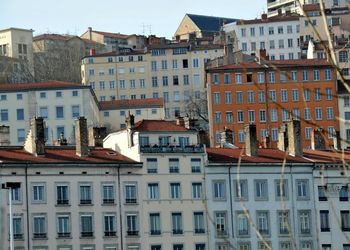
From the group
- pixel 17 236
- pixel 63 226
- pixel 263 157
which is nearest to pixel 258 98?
pixel 263 157

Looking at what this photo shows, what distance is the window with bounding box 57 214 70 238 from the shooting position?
74438mm

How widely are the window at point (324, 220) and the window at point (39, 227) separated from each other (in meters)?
16.1

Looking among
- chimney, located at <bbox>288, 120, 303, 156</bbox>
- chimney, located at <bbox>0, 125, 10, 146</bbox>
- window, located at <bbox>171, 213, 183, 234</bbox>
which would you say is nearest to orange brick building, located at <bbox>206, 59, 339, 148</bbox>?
chimney, located at <bbox>0, 125, 10, 146</bbox>

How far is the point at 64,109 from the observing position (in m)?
138

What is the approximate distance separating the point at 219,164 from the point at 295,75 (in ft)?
180

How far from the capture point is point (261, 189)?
8000 centimetres

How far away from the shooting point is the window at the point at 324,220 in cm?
8000

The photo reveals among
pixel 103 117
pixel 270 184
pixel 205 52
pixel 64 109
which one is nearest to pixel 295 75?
pixel 64 109

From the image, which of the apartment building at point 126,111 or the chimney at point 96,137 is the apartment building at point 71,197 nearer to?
the chimney at point 96,137

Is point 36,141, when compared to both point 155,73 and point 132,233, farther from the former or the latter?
point 155,73

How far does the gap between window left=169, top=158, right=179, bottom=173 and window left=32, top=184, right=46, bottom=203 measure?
775cm

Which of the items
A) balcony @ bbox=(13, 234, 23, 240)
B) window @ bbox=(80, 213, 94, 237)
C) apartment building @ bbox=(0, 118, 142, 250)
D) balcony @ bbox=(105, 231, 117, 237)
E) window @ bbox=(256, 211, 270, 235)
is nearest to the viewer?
balcony @ bbox=(13, 234, 23, 240)

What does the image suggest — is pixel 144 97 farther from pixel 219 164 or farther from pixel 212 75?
pixel 219 164

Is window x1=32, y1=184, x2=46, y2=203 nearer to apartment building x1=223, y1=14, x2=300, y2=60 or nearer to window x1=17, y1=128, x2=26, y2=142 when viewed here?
window x1=17, y1=128, x2=26, y2=142
